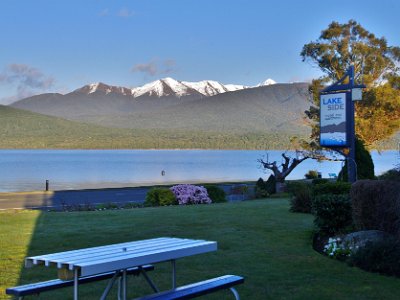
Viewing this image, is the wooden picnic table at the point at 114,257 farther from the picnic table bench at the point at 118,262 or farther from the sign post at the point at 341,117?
the sign post at the point at 341,117

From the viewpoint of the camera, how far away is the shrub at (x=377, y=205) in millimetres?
8484

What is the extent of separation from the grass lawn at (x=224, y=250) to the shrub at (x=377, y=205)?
0.97 m

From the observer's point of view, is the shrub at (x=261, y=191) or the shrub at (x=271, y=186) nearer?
the shrub at (x=261, y=191)

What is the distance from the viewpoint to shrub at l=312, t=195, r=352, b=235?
407 inches

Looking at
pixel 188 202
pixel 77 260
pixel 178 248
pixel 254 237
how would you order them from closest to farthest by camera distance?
pixel 77 260
pixel 178 248
pixel 254 237
pixel 188 202

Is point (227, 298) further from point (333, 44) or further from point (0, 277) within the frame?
point (333, 44)

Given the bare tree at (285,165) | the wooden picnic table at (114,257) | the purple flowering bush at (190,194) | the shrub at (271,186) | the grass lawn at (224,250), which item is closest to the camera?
the wooden picnic table at (114,257)

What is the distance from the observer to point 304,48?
4375 cm

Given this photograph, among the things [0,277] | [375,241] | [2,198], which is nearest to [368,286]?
[375,241]

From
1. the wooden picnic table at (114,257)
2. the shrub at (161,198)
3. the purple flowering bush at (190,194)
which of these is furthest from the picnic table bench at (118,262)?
the purple flowering bush at (190,194)

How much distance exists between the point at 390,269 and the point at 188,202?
49.2 ft

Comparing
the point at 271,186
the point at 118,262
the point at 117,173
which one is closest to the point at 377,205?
the point at 118,262

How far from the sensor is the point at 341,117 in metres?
17.4

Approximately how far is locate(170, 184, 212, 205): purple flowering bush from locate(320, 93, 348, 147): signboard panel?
6045mm
